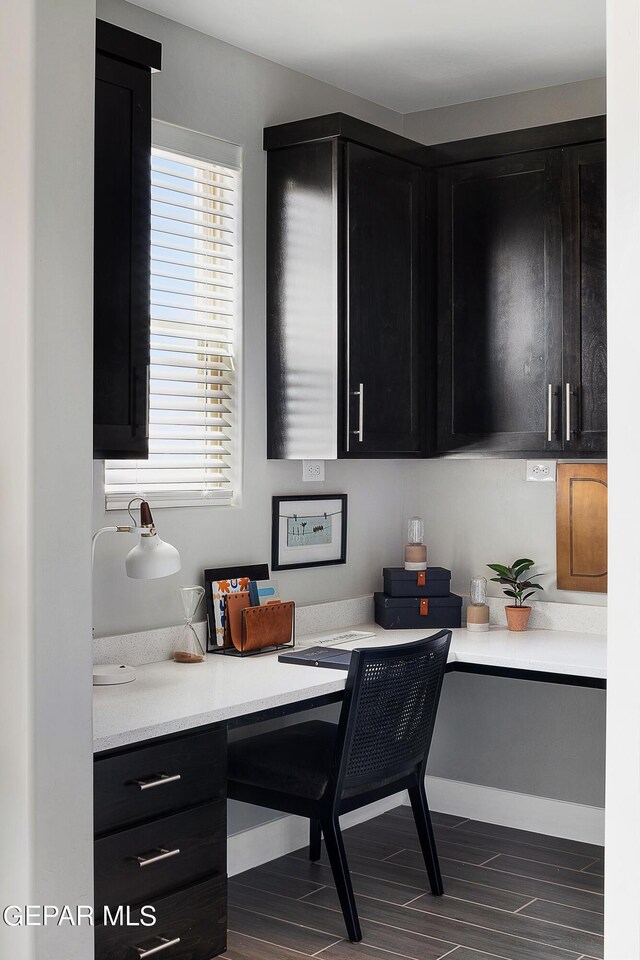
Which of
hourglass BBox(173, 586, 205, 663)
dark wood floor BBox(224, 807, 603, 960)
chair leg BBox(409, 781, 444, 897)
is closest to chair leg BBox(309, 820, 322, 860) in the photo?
dark wood floor BBox(224, 807, 603, 960)

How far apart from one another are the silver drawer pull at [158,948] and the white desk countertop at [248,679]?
47cm

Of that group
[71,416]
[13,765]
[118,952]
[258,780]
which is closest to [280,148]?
[71,416]

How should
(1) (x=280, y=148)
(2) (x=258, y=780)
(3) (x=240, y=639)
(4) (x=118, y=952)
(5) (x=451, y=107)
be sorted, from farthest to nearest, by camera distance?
(5) (x=451, y=107) → (1) (x=280, y=148) → (3) (x=240, y=639) → (2) (x=258, y=780) → (4) (x=118, y=952)

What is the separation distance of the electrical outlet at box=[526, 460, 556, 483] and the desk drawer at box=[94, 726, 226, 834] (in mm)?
1854

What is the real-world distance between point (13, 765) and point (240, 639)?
51.7 inches

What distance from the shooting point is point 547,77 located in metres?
3.78

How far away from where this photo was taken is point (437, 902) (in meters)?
3.26

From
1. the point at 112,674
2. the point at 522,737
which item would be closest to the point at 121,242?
the point at 112,674

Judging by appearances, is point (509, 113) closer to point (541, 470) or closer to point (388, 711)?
point (541, 470)

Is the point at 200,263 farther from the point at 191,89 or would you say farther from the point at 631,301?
the point at 631,301

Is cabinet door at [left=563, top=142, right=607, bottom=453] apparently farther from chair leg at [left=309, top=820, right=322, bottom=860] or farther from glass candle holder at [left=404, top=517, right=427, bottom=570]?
chair leg at [left=309, top=820, right=322, bottom=860]

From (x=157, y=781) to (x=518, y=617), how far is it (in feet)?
5.98

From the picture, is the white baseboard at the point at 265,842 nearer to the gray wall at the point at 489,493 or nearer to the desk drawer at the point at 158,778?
the desk drawer at the point at 158,778

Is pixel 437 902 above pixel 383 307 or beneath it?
beneath
